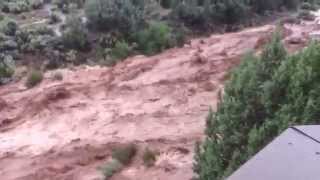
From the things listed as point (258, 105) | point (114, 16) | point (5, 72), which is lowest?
point (5, 72)

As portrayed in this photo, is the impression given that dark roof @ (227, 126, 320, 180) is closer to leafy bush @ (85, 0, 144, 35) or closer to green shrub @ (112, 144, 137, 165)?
green shrub @ (112, 144, 137, 165)

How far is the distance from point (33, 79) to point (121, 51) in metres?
2.62

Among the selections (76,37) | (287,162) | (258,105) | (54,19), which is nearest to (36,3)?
(54,19)

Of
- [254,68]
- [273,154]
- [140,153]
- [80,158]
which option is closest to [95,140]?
[80,158]

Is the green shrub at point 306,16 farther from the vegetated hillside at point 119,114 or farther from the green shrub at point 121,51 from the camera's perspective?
the green shrub at point 121,51

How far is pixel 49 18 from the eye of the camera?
1961 cm

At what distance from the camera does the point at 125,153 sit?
28.8 ft

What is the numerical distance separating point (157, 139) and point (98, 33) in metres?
9.37

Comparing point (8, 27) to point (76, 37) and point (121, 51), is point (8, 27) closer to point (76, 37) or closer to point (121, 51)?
point (76, 37)

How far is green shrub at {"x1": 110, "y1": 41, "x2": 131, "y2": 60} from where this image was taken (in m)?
15.8

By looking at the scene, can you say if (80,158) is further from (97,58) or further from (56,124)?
(97,58)

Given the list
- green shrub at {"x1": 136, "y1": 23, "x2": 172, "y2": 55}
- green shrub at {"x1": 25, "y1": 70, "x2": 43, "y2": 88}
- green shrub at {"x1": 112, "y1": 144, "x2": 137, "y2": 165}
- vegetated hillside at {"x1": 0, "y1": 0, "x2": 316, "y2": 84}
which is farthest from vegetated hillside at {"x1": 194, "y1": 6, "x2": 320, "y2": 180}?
green shrub at {"x1": 136, "y1": 23, "x2": 172, "y2": 55}

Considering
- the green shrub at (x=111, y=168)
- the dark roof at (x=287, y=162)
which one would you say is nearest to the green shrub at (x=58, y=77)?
the green shrub at (x=111, y=168)

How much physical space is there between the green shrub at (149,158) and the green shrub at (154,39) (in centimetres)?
783
